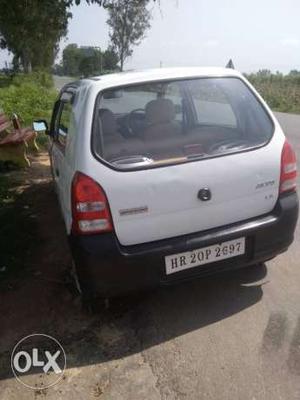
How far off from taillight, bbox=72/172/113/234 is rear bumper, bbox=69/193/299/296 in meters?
0.06

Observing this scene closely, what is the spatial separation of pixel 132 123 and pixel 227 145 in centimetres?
74

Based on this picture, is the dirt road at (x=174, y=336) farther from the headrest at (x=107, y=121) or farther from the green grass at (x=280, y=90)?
the green grass at (x=280, y=90)

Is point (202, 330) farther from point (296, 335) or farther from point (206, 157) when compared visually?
point (206, 157)

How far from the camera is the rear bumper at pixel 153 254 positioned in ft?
9.71

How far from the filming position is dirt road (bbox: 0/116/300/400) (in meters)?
2.69

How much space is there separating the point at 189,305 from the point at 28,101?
51.1 ft

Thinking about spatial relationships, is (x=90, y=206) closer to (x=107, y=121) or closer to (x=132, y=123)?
(x=107, y=121)

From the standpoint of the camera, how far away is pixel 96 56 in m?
46.1

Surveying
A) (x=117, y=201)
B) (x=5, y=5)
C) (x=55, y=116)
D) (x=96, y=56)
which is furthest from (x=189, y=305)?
(x=96, y=56)

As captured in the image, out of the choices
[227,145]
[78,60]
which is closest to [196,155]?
[227,145]

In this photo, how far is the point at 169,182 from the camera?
296 centimetres

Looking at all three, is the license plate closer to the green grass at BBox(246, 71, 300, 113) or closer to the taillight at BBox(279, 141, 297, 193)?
the taillight at BBox(279, 141, 297, 193)

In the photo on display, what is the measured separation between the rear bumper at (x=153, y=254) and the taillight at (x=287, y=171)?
10 centimetres

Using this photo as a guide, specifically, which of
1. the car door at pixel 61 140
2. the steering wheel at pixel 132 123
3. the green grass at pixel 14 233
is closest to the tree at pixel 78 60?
the green grass at pixel 14 233
